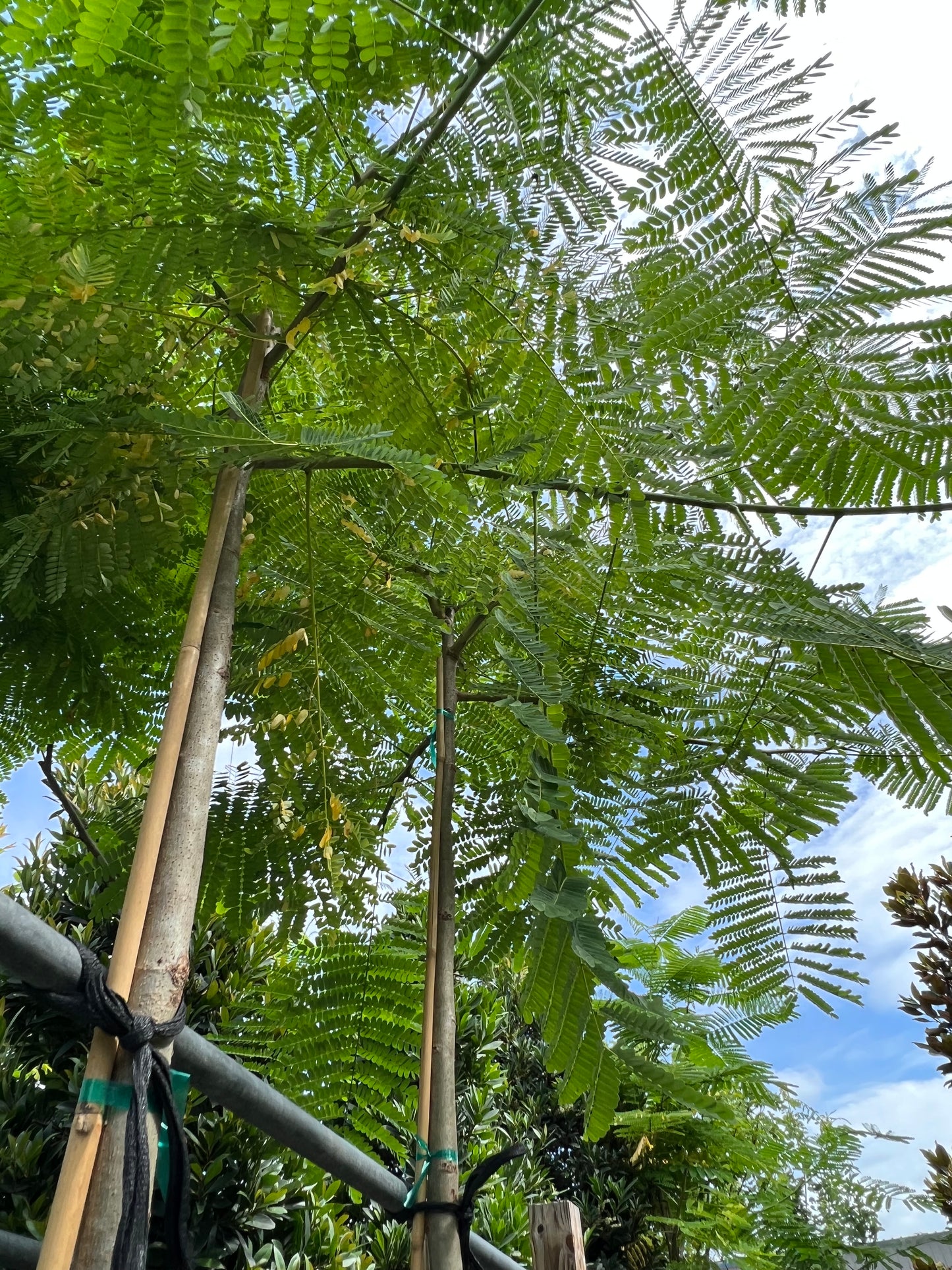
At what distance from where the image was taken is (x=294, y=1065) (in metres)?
1.01

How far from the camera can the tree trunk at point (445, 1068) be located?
69 cm

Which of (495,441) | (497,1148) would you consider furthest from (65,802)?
(497,1148)

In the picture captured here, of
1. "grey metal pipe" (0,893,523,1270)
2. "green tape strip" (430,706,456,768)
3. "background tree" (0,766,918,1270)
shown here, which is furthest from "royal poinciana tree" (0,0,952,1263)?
"background tree" (0,766,918,1270)

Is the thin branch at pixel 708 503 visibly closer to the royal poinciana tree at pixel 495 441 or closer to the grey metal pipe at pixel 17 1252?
the royal poinciana tree at pixel 495 441

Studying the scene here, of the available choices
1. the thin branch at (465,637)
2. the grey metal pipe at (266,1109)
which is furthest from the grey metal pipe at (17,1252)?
the thin branch at (465,637)

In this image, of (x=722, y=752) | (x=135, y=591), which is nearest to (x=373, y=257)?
(x=135, y=591)

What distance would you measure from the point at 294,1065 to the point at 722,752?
2.07 feet

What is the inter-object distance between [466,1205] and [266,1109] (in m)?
0.19

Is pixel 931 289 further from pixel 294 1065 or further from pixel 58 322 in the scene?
pixel 294 1065

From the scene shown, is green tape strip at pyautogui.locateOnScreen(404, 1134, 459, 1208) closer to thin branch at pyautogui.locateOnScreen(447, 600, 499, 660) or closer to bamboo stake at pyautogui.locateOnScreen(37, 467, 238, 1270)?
bamboo stake at pyautogui.locateOnScreen(37, 467, 238, 1270)

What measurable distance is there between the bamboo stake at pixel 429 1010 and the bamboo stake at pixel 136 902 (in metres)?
0.28

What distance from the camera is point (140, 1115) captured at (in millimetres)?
522

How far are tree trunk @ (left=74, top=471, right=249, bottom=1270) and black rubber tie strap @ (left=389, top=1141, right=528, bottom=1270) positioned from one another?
9.9 inches

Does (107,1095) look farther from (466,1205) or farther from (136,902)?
(466,1205)
